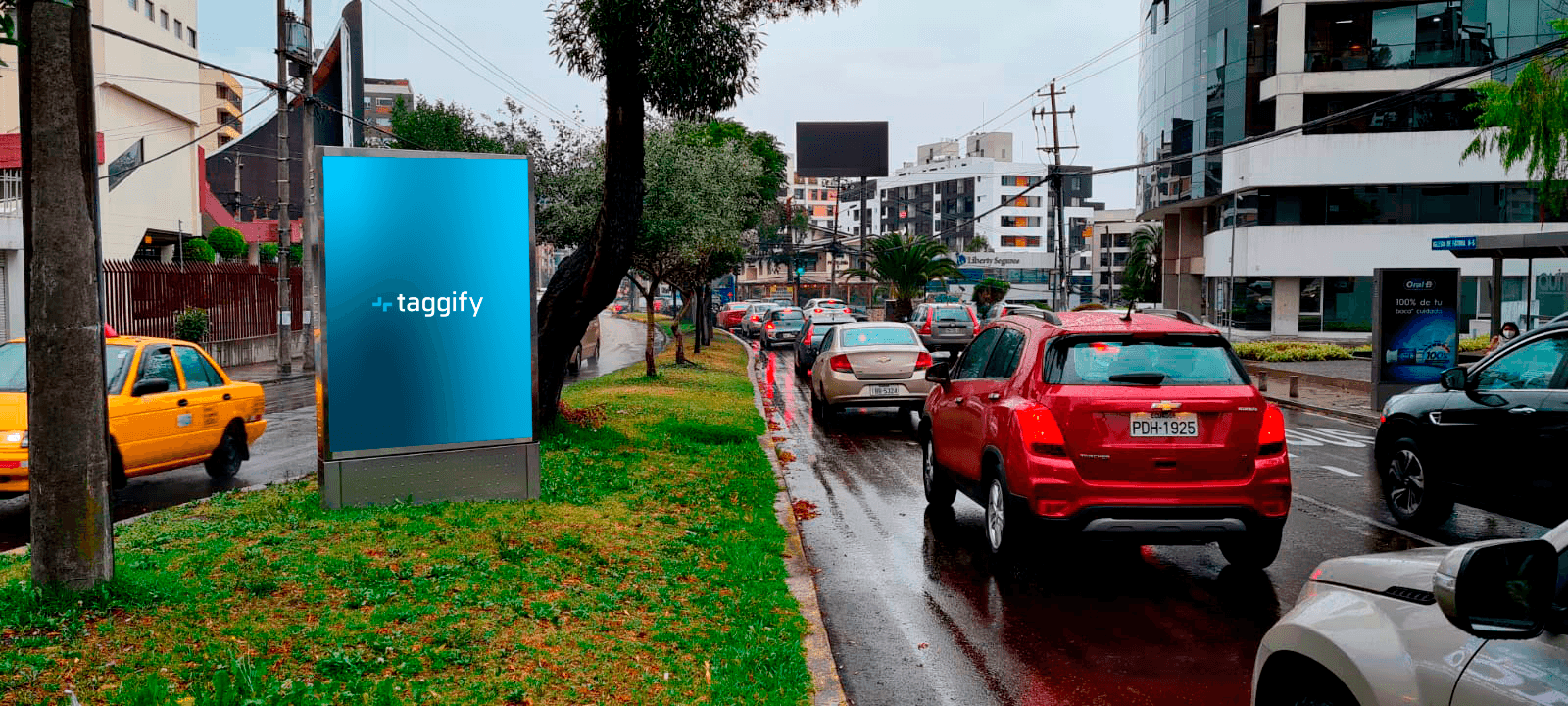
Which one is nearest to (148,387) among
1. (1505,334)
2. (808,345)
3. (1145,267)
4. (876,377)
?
(876,377)

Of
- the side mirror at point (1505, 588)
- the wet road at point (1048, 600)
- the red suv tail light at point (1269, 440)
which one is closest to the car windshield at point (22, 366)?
the wet road at point (1048, 600)

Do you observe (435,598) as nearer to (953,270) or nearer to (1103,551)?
(1103,551)

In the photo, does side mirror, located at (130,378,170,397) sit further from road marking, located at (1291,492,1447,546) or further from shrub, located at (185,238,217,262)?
shrub, located at (185,238,217,262)

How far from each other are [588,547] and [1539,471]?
637 cm

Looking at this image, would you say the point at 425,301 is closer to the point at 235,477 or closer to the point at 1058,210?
the point at 235,477

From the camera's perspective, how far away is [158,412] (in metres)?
11.0

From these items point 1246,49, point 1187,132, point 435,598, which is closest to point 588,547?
point 435,598

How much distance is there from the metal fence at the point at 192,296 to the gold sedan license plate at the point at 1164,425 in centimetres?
2455

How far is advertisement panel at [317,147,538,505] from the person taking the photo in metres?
8.57

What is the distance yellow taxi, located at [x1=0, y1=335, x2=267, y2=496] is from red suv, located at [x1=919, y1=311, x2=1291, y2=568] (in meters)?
7.50

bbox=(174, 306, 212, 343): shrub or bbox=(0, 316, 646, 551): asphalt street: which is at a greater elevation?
bbox=(174, 306, 212, 343): shrub

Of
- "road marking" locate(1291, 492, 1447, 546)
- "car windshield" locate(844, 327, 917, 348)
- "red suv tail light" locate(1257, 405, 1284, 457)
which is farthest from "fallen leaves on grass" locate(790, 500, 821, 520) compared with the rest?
"car windshield" locate(844, 327, 917, 348)

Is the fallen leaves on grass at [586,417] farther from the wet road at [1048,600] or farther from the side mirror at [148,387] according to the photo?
the side mirror at [148,387]

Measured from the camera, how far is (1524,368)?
8.66 meters
